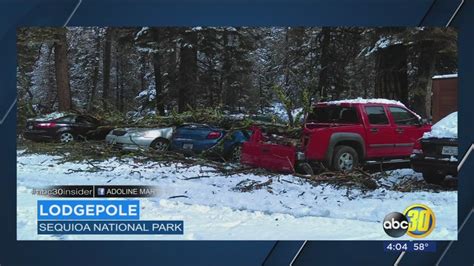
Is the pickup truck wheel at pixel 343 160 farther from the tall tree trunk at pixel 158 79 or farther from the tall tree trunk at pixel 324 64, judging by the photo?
the tall tree trunk at pixel 158 79

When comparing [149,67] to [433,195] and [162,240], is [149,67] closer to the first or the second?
[162,240]

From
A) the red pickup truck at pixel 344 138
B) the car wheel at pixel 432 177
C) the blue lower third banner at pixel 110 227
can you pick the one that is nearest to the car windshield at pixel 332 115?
the red pickup truck at pixel 344 138

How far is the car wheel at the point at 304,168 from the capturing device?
3.92 m

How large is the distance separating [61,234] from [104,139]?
0.77 metres

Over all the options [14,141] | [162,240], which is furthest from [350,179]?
[14,141]

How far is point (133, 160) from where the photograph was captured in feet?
12.8

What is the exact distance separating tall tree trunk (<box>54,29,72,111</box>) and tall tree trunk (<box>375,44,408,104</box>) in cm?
231

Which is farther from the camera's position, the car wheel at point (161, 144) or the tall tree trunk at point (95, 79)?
the car wheel at point (161, 144)

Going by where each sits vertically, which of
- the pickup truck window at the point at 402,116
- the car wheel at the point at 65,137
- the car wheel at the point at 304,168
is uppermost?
the pickup truck window at the point at 402,116

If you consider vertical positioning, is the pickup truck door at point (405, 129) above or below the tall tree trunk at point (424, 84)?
below

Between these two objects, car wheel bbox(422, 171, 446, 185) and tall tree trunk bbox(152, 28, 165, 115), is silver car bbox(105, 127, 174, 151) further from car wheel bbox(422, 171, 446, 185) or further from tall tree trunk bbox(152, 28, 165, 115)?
car wheel bbox(422, 171, 446, 185)

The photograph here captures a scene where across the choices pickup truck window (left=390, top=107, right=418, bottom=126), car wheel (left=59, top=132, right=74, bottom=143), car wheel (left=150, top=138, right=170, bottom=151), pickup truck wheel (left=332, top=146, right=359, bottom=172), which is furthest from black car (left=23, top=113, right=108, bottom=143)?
pickup truck window (left=390, top=107, right=418, bottom=126)

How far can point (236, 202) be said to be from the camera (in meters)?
3.89

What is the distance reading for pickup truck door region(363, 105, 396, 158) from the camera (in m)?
3.95
